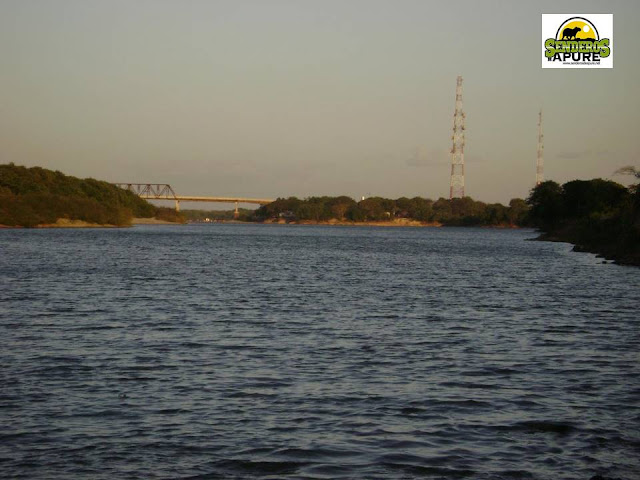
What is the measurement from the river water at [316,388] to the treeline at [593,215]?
36.8m

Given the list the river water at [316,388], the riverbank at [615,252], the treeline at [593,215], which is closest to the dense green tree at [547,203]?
the treeline at [593,215]

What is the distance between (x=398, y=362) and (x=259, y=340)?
17.1ft

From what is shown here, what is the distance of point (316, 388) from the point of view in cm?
1792

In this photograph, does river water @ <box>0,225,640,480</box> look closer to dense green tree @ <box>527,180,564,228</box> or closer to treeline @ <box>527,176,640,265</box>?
treeline @ <box>527,176,640,265</box>

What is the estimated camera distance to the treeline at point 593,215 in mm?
71625

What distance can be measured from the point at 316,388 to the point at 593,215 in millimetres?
94484

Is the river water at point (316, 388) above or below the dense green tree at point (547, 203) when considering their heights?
below

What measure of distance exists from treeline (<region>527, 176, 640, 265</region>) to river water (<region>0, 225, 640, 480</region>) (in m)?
36.8

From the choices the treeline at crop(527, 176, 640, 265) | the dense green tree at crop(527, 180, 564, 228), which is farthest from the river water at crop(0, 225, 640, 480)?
the dense green tree at crop(527, 180, 564, 228)

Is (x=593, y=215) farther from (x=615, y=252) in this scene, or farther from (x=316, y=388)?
(x=316, y=388)

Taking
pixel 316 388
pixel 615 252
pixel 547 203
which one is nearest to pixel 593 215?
pixel 615 252

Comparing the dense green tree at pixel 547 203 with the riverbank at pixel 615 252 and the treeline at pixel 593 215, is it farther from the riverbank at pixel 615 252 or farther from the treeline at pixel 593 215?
the riverbank at pixel 615 252

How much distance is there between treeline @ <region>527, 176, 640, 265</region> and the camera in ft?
235

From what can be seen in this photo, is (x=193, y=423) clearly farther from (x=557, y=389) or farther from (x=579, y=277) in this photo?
(x=579, y=277)
